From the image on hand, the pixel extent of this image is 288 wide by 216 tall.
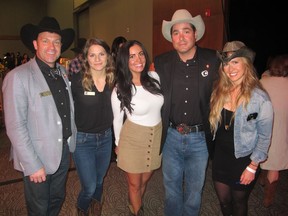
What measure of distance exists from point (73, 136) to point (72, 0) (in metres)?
13.4

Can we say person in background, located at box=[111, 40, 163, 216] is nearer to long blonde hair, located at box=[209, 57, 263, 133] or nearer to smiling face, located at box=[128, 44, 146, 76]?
smiling face, located at box=[128, 44, 146, 76]

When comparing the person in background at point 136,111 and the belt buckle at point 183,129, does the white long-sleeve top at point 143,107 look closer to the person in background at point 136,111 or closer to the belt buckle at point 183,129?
the person in background at point 136,111

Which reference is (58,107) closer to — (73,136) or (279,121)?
(73,136)

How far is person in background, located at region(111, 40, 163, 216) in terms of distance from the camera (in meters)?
2.32

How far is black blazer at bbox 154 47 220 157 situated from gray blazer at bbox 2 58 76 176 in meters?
0.94

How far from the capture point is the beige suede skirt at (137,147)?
235cm

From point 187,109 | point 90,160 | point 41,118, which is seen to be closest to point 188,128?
point 187,109

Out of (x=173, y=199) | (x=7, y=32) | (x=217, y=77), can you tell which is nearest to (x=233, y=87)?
(x=217, y=77)

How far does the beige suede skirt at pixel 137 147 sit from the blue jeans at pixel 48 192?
0.50m

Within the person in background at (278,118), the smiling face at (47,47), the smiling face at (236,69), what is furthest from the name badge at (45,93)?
the person in background at (278,118)

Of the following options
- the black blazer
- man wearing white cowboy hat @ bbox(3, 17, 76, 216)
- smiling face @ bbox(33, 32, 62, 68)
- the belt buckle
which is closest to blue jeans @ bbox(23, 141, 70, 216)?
man wearing white cowboy hat @ bbox(3, 17, 76, 216)

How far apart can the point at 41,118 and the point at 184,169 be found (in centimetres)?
139

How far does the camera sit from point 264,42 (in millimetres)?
4027

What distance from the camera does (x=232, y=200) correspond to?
2.16 m
